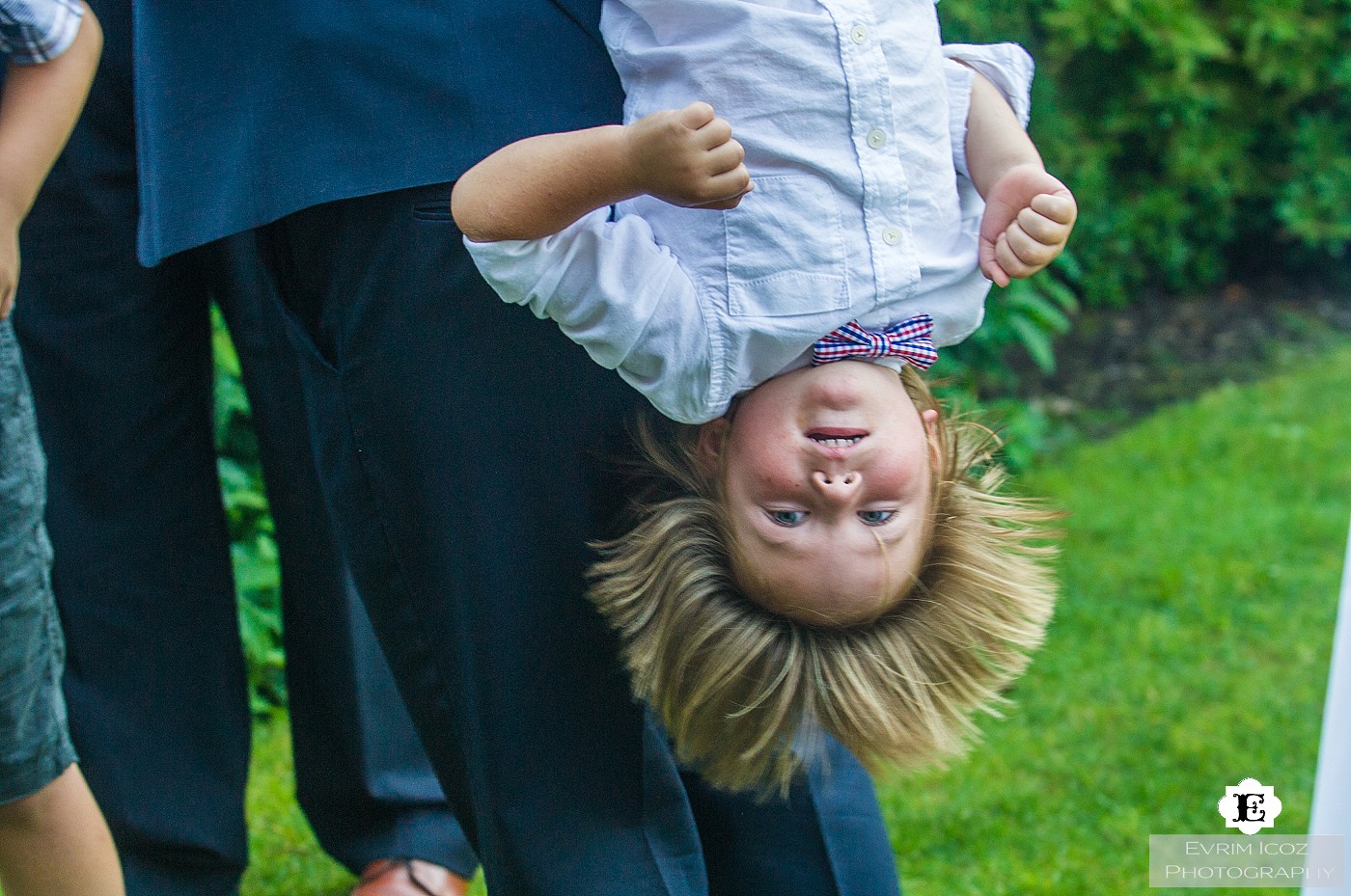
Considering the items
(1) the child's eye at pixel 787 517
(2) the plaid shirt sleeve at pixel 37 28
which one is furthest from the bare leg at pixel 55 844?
(1) the child's eye at pixel 787 517

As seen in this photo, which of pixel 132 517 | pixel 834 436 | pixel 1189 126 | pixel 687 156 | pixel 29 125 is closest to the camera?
pixel 687 156

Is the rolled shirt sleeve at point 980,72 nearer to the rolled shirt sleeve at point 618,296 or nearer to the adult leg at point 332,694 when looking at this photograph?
the rolled shirt sleeve at point 618,296

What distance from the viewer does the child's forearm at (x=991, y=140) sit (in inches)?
63.4

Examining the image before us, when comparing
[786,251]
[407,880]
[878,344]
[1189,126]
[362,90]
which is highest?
[362,90]

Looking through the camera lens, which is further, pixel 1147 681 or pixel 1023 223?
pixel 1147 681

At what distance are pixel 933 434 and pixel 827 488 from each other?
0.58ft

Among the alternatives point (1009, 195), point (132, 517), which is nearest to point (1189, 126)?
point (1009, 195)

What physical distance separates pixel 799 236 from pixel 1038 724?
2.20m

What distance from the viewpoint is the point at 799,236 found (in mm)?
1505

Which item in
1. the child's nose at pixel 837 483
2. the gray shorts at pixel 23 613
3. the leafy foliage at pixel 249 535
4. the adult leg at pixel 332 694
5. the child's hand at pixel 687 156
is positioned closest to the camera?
the child's hand at pixel 687 156

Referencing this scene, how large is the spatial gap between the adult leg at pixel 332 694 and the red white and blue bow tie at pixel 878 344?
823 mm

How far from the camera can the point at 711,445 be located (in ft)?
5.31

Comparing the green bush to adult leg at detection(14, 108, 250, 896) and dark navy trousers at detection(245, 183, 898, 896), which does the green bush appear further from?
dark navy trousers at detection(245, 183, 898, 896)

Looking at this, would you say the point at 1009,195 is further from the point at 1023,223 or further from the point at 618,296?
the point at 618,296
